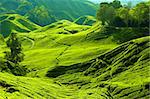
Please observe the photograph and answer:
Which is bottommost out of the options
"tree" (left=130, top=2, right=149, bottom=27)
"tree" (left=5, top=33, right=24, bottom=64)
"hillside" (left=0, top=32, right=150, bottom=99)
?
"hillside" (left=0, top=32, right=150, bottom=99)

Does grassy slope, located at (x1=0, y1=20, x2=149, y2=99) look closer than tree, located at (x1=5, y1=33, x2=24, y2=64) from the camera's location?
Yes

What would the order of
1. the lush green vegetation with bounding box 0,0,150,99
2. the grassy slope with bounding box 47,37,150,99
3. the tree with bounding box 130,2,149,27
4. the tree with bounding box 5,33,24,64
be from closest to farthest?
the lush green vegetation with bounding box 0,0,150,99
the grassy slope with bounding box 47,37,150,99
the tree with bounding box 5,33,24,64
the tree with bounding box 130,2,149,27

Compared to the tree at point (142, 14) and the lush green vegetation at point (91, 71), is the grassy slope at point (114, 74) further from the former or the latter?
the tree at point (142, 14)

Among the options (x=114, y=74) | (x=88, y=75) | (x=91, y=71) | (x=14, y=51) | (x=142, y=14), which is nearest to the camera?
(x=114, y=74)

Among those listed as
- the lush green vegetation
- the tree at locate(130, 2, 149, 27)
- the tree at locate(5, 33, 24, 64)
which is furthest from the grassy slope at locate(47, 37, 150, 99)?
the tree at locate(130, 2, 149, 27)

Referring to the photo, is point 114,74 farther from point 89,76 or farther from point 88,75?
point 88,75

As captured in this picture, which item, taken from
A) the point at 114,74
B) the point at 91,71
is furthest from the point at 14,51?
the point at 114,74

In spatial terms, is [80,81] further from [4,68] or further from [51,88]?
[4,68]

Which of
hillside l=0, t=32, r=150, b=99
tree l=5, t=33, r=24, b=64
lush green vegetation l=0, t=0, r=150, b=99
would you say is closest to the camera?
hillside l=0, t=32, r=150, b=99

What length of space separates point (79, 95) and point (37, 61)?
7424 centimetres

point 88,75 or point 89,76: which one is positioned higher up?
point 88,75

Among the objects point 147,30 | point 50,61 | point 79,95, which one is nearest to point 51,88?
point 79,95

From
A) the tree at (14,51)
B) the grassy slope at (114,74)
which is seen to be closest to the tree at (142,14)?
the grassy slope at (114,74)

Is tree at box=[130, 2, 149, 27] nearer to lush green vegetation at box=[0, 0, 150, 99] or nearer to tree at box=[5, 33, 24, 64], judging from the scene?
lush green vegetation at box=[0, 0, 150, 99]
